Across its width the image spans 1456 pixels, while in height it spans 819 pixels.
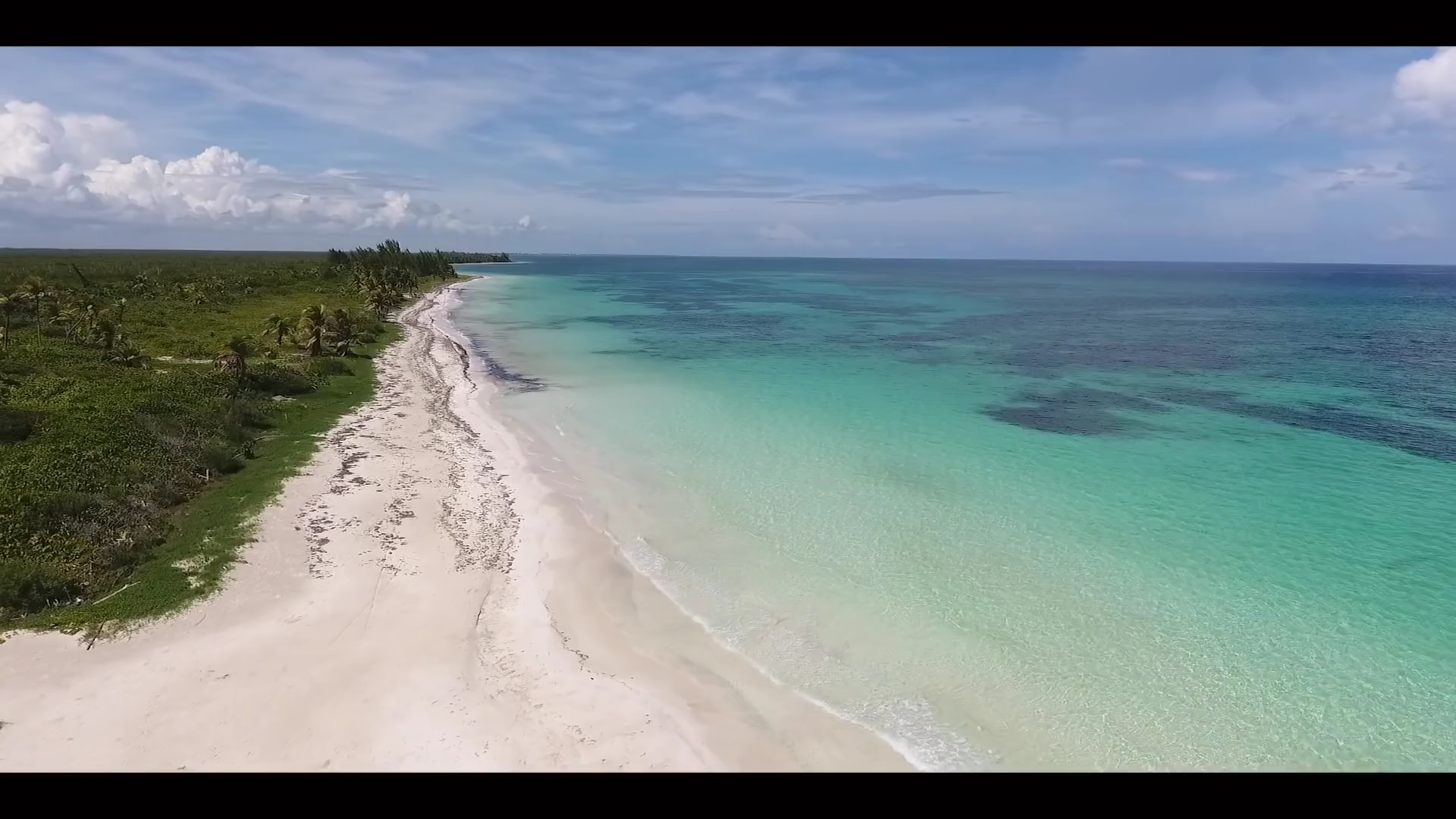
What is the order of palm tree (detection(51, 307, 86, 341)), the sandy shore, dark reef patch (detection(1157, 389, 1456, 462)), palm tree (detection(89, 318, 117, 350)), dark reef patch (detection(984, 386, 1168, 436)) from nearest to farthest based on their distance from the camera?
the sandy shore → dark reef patch (detection(1157, 389, 1456, 462)) → dark reef patch (detection(984, 386, 1168, 436)) → palm tree (detection(89, 318, 117, 350)) → palm tree (detection(51, 307, 86, 341))

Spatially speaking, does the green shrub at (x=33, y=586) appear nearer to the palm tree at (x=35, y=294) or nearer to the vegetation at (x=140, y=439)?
the vegetation at (x=140, y=439)

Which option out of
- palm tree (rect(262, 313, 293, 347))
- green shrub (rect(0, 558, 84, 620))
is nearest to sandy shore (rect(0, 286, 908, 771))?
green shrub (rect(0, 558, 84, 620))

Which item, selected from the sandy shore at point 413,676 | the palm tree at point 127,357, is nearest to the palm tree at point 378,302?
the palm tree at point 127,357

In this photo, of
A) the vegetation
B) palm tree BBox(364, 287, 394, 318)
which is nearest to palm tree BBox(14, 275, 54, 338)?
the vegetation

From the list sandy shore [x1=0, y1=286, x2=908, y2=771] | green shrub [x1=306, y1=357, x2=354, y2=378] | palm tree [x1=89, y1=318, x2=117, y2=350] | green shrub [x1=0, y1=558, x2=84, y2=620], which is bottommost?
sandy shore [x1=0, y1=286, x2=908, y2=771]

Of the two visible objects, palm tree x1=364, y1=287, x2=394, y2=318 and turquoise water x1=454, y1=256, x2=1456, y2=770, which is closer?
turquoise water x1=454, y1=256, x2=1456, y2=770

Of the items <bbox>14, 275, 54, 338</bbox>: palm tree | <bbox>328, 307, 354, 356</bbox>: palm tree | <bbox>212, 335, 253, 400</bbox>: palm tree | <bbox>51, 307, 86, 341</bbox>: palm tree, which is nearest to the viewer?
<bbox>212, 335, 253, 400</bbox>: palm tree

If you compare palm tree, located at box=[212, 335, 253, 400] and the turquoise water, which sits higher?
palm tree, located at box=[212, 335, 253, 400]

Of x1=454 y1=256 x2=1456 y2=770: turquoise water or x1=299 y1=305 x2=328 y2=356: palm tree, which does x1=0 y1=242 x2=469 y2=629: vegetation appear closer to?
x1=299 y1=305 x2=328 y2=356: palm tree

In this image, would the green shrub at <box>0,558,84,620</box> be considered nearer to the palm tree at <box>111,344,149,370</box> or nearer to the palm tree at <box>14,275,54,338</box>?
the palm tree at <box>111,344,149,370</box>

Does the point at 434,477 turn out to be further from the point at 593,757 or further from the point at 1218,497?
the point at 1218,497
